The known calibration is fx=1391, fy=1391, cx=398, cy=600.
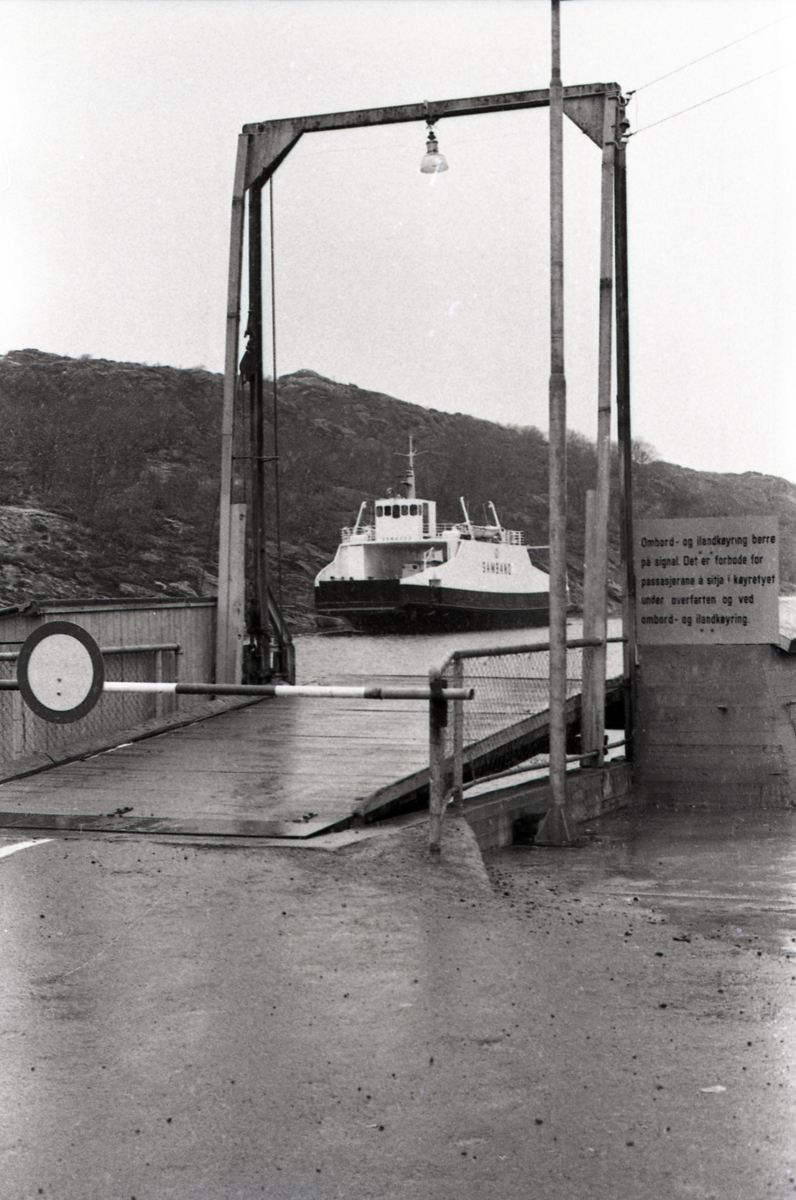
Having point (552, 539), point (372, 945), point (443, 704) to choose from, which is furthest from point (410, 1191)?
point (552, 539)

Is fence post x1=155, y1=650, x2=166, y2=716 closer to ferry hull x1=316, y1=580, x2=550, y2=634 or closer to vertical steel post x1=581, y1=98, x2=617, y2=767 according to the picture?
vertical steel post x1=581, y1=98, x2=617, y2=767

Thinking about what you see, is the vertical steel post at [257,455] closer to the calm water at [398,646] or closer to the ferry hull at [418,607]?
the calm water at [398,646]

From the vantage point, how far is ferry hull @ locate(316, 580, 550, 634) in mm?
80125

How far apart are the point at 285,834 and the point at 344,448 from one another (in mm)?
97217

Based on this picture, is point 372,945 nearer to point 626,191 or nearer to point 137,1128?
point 137,1128

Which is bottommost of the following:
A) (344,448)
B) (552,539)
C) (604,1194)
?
(604,1194)

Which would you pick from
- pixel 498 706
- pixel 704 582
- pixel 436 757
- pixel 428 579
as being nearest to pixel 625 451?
pixel 704 582

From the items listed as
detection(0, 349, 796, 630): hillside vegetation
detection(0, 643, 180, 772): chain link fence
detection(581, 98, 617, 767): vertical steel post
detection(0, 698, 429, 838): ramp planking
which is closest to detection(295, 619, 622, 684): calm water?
detection(0, 349, 796, 630): hillside vegetation

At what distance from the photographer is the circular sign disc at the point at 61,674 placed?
7820 millimetres

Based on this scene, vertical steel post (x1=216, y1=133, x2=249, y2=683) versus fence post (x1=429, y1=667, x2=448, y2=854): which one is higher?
vertical steel post (x1=216, y1=133, x2=249, y2=683)

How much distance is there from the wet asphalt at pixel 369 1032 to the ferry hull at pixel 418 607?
71343 millimetres

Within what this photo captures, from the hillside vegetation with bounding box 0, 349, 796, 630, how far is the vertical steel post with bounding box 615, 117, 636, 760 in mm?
62946

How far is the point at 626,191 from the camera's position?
16203mm

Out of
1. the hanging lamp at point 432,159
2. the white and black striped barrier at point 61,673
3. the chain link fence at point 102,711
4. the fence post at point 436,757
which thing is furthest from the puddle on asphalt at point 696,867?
the hanging lamp at point 432,159
